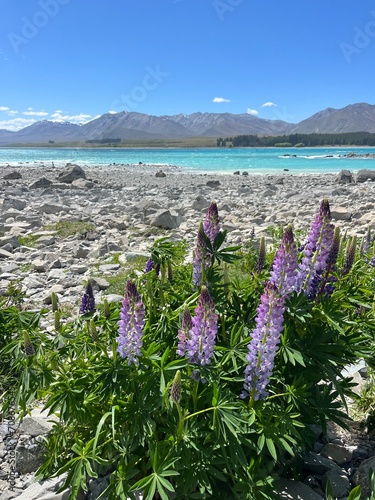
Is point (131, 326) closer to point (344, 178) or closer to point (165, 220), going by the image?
point (165, 220)

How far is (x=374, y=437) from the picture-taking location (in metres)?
3.74

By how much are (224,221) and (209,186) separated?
1485cm

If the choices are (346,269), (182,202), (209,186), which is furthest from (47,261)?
(209,186)

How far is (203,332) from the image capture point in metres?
2.49

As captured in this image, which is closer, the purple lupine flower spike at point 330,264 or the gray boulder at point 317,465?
the purple lupine flower spike at point 330,264

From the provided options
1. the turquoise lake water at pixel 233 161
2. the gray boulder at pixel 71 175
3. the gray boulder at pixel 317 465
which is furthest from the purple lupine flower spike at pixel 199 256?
the turquoise lake water at pixel 233 161

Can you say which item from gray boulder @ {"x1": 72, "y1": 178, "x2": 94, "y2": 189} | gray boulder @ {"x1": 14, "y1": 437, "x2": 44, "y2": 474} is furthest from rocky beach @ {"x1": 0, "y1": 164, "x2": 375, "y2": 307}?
gray boulder @ {"x1": 14, "y1": 437, "x2": 44, "y2": 474}

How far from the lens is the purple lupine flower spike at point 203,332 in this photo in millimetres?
2422

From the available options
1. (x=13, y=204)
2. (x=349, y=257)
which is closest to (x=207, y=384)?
(x=349, y=257)

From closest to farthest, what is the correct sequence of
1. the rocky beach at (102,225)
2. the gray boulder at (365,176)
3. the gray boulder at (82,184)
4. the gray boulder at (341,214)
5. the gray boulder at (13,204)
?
the rocky beach at (102,225)
the gray boulder at (341,214)
the gray boulder at (13,204)
the gray boulder at (82,184)
the gray boulder at (365,176)

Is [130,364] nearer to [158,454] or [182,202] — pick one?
[158,454]

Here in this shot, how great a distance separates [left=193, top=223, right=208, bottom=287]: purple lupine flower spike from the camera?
297cm

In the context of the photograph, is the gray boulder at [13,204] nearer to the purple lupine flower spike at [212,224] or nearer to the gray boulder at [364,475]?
the purple lupine flower spike at [212,224]

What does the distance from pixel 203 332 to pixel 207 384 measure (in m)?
0.44
